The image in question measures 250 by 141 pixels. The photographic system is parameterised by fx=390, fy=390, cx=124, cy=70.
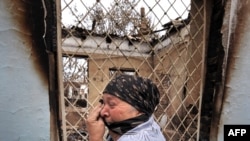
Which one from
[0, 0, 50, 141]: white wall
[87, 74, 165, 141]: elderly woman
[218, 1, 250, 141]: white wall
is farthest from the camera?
[218, 1, 250, 141]: white wall

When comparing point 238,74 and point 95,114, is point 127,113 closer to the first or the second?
point 95,114

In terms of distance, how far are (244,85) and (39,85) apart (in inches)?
44.5

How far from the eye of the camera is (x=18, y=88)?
163cm

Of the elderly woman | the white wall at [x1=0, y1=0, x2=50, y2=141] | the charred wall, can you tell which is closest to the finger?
the elderly woman

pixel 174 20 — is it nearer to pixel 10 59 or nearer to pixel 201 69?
pixel 201 69

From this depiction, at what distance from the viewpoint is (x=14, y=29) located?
160 centimetres

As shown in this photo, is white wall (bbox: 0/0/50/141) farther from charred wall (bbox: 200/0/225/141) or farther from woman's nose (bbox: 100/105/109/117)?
charred wall (bbox: 200/0/225/141)

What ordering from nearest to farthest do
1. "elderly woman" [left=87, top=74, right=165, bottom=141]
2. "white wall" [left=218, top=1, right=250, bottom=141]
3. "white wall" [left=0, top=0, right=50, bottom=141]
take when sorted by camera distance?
"elderly woman" [left=87, top=74, right=165, bottom=141]
"white wall" [left=0, top=0, right=50, bottom=141]
"white wall" [left=218, top=1, right=250, bottom=141]

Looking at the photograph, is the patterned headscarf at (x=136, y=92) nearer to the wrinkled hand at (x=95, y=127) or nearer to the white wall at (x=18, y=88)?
the wrinkled hand at (x=95, y=127)

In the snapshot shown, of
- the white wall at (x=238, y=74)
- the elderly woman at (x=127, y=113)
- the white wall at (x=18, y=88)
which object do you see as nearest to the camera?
the elderly woman at (x=127, y=113)

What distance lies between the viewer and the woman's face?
1169 millimetres

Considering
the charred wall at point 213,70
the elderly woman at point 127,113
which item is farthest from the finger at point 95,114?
the charred wall at point 213,70
